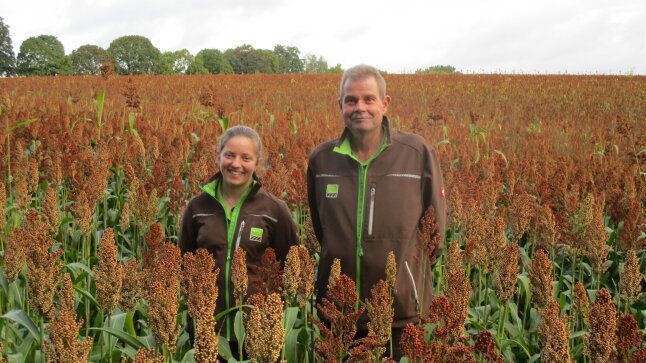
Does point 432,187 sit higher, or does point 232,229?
point 432,187

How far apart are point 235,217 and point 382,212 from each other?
0.79 metres

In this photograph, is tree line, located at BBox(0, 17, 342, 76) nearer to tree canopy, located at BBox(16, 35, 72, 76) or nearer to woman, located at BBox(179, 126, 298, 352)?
tree canopy, located at BBox(16, 35, 72, 76)

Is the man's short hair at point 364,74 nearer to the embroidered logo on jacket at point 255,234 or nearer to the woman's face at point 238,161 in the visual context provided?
the woman's face at point 238,161

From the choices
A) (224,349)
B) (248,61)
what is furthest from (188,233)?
(248,61)

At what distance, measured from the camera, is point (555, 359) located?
4.99ft

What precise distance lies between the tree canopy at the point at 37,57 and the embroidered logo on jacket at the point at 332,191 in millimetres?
60485

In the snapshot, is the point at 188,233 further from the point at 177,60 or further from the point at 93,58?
the point at 177,60

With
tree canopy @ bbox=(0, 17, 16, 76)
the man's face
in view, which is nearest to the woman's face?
the man's face

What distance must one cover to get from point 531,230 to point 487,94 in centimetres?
1994

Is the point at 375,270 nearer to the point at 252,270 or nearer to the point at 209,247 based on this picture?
the point at 252,270

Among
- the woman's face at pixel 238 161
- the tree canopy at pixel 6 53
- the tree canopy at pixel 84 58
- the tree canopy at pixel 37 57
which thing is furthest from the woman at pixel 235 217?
the tree canopy at pixel 6 53

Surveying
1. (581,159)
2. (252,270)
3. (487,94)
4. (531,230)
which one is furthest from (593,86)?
(252,270)

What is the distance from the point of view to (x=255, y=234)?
10.8ft

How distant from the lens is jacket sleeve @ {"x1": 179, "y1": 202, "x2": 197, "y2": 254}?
11.2ft
